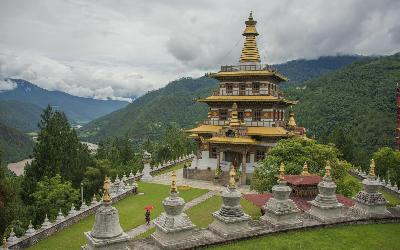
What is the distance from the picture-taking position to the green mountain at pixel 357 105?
68.7 m

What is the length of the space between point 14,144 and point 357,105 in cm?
11086

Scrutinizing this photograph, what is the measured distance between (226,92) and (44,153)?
1926cm

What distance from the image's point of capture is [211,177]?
126 ft

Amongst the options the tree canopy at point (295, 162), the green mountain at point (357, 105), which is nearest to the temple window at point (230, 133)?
the tree canopy at point (295, 162)

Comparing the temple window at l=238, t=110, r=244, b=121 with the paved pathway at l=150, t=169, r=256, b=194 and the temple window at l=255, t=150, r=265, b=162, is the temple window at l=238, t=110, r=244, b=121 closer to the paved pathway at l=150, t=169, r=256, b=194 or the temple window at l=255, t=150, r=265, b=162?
the temple window at l=255, t=150, r=265, b=162

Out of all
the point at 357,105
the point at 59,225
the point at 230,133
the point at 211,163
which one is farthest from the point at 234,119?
the point at 357,105

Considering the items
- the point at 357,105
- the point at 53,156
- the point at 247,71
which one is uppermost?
the point at 247,71

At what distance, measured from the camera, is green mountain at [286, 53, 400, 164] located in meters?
68.7

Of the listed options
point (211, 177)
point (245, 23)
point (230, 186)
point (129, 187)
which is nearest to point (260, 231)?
point (230, 186)

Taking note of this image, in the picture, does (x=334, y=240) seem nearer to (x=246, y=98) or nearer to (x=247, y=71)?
(x=246, y=98)

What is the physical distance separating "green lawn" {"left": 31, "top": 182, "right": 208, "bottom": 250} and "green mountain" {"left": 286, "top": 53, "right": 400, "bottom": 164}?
3178 cm

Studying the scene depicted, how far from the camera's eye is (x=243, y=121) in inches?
1539

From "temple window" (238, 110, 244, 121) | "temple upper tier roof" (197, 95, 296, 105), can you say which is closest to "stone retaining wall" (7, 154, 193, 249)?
"temple upper tier roof" (197, 95, 296, 105)

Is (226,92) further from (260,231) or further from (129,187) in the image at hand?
(260,231)
